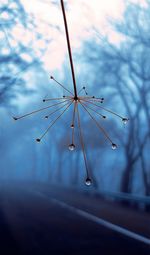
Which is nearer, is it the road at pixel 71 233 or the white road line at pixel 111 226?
the road at pixel 71 233

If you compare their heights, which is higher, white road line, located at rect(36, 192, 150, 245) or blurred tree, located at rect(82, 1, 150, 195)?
blurred tree, located at rect(82, 1, 150, 195)

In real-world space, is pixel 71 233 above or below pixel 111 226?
below

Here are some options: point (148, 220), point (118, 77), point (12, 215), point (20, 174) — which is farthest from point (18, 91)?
point (20, 174)

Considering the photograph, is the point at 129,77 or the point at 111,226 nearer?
the point at 111,226

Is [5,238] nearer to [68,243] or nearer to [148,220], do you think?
[68,243]

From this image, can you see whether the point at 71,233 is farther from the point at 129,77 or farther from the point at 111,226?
the point at 129,77

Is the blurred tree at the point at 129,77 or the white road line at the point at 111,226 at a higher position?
the blurred tree at the point at 129,77

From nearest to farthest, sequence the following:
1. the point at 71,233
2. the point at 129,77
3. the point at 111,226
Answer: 1. the point at 71,233
2. the point at 111,226
3. the point at 129,77

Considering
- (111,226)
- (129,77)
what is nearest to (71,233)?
(111,226)

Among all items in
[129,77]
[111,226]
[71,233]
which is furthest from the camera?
[129,77]

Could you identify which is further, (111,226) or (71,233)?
(111,226)

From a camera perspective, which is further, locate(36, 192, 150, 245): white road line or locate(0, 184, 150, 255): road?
locate(36, 192, 150, 245): white road line

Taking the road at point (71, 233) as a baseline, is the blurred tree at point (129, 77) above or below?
above
